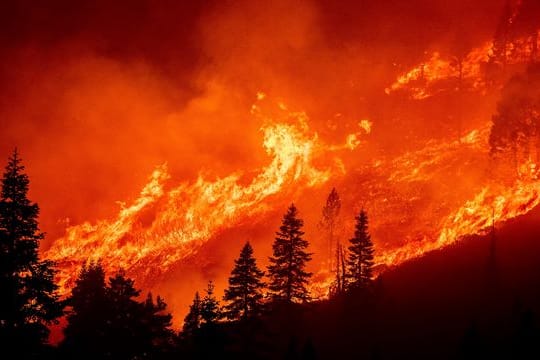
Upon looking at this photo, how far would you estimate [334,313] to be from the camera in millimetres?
49406

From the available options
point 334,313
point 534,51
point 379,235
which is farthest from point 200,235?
point 534,51

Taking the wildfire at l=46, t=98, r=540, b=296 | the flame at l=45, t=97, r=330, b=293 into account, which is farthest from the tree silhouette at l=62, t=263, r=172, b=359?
the flame at l=45, t=97, r=330, b=293

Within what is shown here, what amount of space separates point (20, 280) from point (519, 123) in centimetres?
6602

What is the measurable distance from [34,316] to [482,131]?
277 feet

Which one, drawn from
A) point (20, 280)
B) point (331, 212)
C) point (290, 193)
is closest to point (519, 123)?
point (331, 212)

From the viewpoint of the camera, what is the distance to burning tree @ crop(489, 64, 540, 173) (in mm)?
65500

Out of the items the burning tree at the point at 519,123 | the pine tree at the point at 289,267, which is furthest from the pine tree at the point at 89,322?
the burning tree at the point at 519,123

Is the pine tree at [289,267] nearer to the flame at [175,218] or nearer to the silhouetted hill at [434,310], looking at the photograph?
the silhouetted hill at [434,310]

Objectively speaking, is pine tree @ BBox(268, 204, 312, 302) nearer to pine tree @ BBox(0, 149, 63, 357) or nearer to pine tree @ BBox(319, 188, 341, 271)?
pine tree @ BBox(319, 188, 341, 271)

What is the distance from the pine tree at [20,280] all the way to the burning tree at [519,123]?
6338 cm

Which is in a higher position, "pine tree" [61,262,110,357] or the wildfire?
the wildfire

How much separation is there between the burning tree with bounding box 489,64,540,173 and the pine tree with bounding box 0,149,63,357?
6338 cm

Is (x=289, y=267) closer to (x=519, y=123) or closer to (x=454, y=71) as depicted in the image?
(x=519, y=123)

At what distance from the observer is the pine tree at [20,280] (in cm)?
1563
